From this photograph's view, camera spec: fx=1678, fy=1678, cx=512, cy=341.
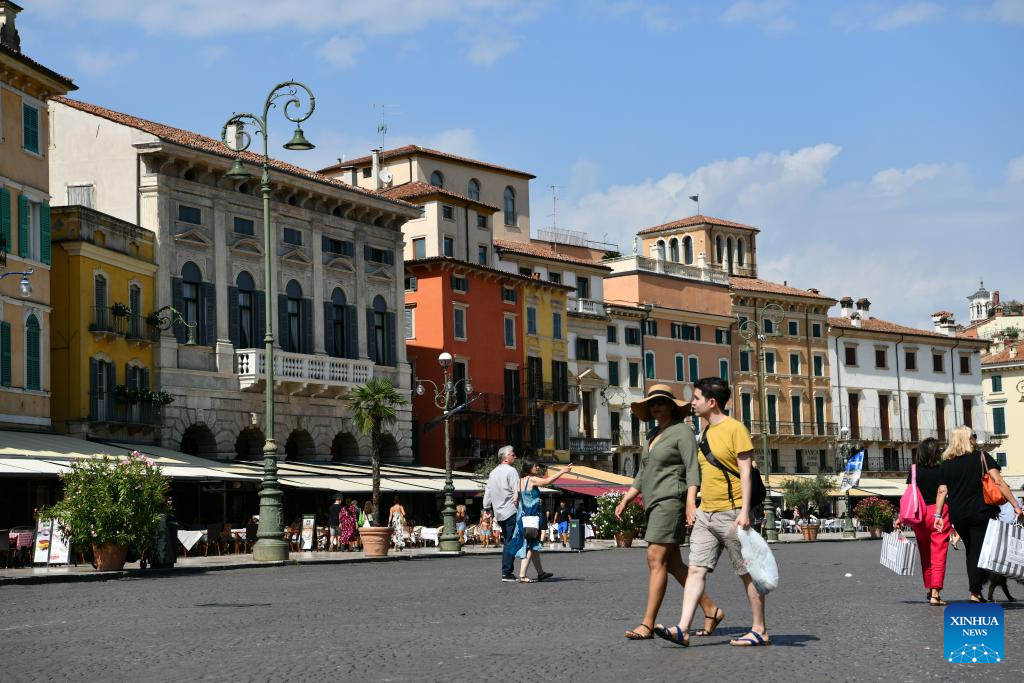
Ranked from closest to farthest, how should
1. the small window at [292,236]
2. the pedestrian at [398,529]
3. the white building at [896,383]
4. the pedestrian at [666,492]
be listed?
the pedestrian at [666,492] → the pedestrian at [398,529] → the small window at [292,236] → the white building at [896,383]

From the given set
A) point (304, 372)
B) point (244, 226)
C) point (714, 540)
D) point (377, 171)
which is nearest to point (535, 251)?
point (377, 171)

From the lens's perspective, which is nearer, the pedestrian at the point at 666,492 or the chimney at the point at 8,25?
the pedestrian at the point at 666,492

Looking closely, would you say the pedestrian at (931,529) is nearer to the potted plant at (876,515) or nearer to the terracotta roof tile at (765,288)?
the potted plant at (876,515)

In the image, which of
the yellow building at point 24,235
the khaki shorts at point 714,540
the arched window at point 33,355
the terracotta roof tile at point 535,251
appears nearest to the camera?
the khaki shorts at point 714,540

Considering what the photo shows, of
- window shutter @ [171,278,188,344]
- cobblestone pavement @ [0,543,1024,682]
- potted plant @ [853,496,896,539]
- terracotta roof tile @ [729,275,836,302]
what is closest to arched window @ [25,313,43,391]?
window shutter @ [171,278,188,344]

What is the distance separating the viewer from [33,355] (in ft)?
130

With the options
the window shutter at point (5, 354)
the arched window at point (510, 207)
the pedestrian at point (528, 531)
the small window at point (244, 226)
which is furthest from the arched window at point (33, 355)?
the arched window at point (510, 207)

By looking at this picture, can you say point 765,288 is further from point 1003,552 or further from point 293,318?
point 1003,552

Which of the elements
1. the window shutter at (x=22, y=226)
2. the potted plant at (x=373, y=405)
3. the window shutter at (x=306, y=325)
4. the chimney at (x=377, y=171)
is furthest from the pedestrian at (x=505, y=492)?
the chimney at (x=377, y=171)

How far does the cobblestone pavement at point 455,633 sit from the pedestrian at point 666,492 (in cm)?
30

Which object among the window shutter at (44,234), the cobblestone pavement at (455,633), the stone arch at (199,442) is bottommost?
the cobblestone pavement at (455,633)

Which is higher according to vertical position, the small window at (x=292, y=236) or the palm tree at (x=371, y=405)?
the small window at (x=292, y=236)

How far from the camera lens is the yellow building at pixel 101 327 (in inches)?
1651

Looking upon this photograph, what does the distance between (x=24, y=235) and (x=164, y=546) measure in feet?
47.6
